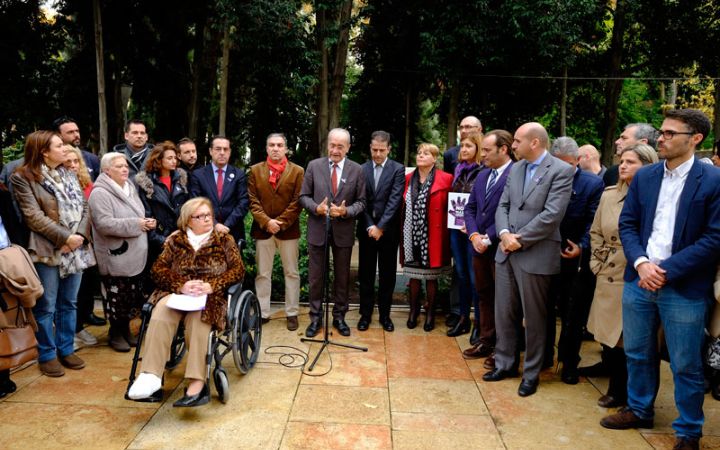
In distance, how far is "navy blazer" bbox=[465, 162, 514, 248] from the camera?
431cm

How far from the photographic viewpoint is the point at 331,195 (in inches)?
194

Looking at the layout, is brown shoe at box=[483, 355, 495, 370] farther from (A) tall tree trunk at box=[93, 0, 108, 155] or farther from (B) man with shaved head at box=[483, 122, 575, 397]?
(A) tall tree trunk at box=[93, 0, 108, 155]

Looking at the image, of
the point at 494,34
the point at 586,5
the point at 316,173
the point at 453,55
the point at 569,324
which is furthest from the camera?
the point at 453,55

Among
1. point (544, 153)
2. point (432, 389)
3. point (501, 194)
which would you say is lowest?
point (432, 389)

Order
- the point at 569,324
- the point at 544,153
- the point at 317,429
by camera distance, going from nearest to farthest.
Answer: the point at 317,429 → the point at 544,153 → the point at 569,324

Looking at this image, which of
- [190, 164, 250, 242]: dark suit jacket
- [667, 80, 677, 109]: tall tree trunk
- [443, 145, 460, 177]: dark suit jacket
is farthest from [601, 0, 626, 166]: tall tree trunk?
[190, 164, 250, 242]: dark suit jacket

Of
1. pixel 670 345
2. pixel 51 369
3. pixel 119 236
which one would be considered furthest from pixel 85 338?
pixel 670 345

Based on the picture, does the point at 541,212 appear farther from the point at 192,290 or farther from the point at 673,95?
the point at 673,95

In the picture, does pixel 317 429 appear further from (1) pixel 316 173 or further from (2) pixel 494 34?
(2) pixel 494 34

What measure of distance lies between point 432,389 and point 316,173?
2.22 meters

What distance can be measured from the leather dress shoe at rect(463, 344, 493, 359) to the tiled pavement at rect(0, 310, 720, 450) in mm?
97

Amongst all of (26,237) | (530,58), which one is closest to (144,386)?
(26,237)

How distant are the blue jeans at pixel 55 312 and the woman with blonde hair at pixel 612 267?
12.9ft

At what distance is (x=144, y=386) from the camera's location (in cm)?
324
